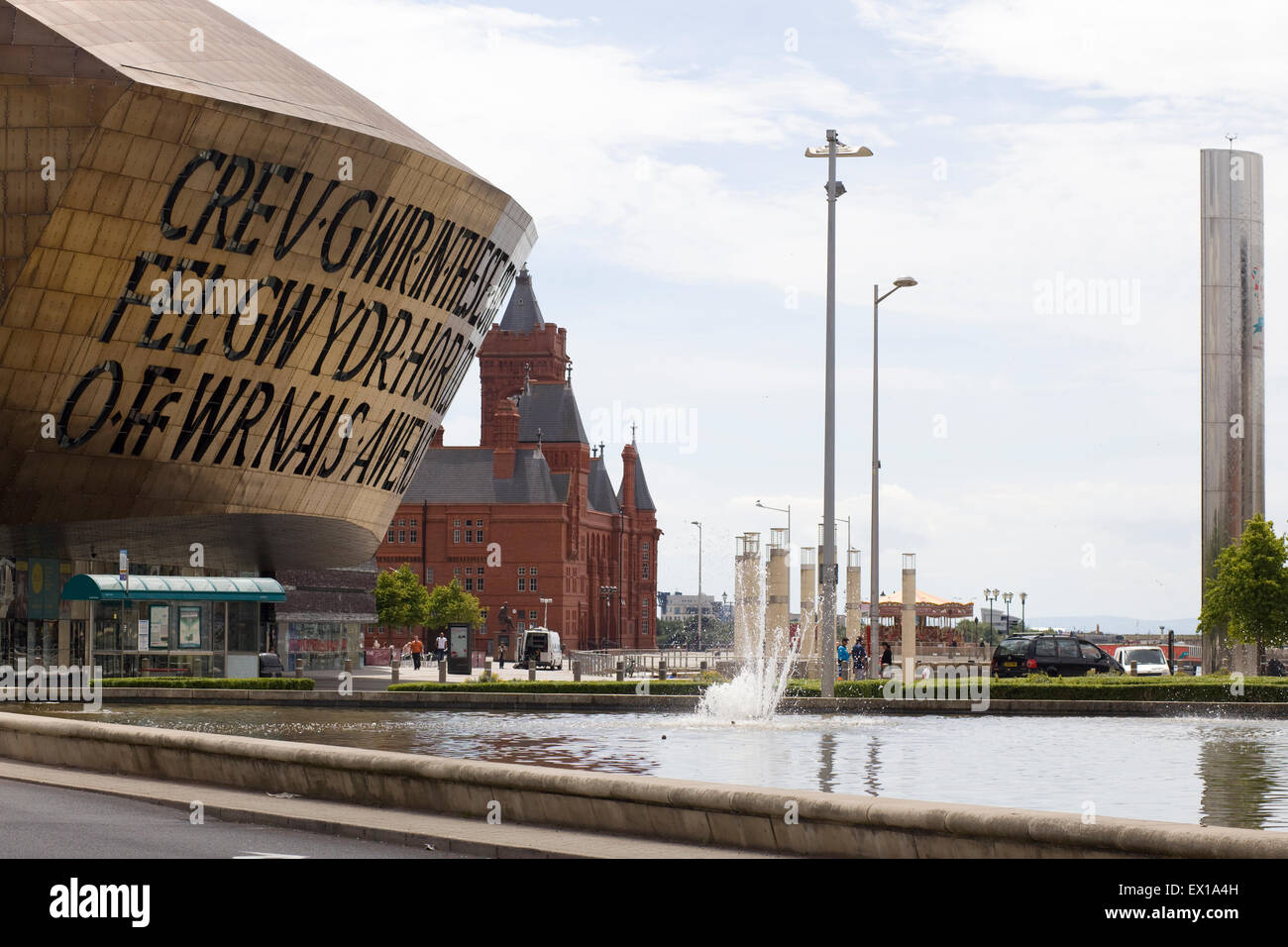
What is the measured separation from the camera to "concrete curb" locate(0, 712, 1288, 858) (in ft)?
31.2

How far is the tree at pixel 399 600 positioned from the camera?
109688 mm

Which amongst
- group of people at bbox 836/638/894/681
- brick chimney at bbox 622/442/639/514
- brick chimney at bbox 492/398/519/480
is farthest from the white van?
brick chimney at bbox 622/442/639/514

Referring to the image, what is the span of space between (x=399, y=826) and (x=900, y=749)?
10842 mm

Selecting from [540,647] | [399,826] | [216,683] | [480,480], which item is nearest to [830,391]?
[216,683]

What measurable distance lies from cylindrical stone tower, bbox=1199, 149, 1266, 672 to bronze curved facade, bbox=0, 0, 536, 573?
83.7 feet

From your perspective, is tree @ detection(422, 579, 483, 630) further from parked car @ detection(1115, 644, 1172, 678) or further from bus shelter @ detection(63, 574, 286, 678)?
parked car @ detection(1115, 644, 1172, 678)

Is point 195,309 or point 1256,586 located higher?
point 195,309

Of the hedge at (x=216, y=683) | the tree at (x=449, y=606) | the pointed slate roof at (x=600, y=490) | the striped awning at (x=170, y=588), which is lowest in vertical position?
the tree at (x=449, y=606)

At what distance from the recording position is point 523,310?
162375 mm

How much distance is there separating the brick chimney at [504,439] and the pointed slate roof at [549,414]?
490cm

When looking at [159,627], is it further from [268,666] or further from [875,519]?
[875,519]

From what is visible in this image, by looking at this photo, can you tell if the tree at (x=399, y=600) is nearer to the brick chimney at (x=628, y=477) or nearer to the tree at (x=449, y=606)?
the tree at (x=449, y=606)

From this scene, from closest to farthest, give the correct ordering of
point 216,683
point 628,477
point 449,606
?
point 216,683 → point 449,606 → point 628,477

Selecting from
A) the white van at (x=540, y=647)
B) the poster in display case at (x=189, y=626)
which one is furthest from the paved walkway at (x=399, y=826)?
the white van at (x=540, y=647)
